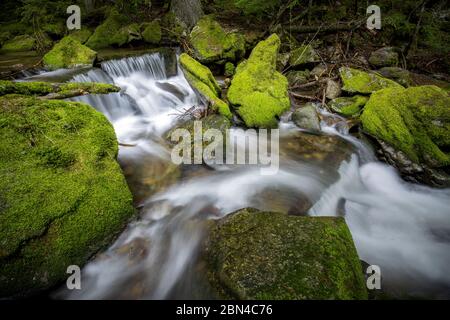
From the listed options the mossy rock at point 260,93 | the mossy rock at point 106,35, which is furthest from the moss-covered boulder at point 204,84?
the mossy rock at point 106,35

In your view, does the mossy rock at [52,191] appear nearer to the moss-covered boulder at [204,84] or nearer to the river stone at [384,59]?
the moss-covered boulder at [204,84]

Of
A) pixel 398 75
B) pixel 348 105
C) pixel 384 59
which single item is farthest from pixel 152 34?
pixel 398 75

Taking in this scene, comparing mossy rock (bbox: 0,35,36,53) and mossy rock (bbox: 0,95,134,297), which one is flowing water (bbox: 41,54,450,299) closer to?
mossy rock (bbox: 0,95,134,297)

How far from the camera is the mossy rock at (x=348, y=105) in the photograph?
658cm

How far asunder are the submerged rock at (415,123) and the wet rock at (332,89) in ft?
5.33

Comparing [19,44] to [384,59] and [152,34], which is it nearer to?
[152,34]

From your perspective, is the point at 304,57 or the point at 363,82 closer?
the point at 363,82

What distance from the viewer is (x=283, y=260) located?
2.28 meters

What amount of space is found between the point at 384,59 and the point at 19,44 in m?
13.1

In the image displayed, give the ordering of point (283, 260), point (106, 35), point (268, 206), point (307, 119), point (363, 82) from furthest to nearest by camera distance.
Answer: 1. point (106, 35)
2. point (363, 82)
3. point (307, 119)
4. point (268, 206)
5. point (283, 260)

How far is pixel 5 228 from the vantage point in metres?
2.52
